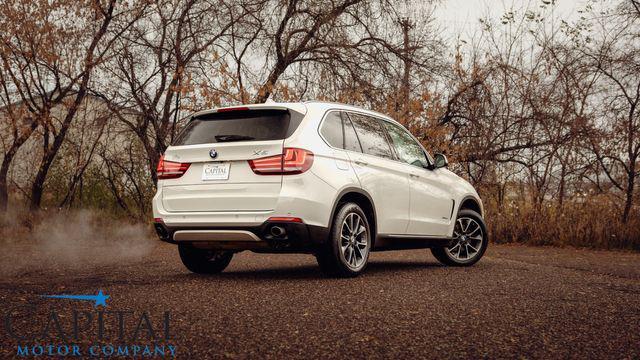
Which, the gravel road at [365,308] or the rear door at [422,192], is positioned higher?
the rear door at [422,192]

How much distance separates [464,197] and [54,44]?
1078 cm

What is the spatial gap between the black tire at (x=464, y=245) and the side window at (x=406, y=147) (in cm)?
101

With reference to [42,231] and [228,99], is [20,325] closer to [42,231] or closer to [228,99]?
[228,99]

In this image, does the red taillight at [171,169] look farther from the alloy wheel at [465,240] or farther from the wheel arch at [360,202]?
the alloy wheel at [465,240]

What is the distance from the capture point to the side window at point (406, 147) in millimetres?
8547

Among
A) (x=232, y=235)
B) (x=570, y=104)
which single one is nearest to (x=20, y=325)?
(x=232, y=235)

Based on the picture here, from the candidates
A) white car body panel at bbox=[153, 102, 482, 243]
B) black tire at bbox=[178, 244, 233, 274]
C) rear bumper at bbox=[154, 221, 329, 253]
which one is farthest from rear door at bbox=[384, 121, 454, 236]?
black tire at bbox=[178, 244, 233, 274]

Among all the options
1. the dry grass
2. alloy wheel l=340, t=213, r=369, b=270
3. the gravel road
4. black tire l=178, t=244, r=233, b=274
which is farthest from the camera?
the dry grass

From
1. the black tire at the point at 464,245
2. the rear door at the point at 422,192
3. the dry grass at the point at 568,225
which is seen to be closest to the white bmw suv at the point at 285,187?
the rear door at the point at 422,192

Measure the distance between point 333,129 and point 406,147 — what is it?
63.5 inches

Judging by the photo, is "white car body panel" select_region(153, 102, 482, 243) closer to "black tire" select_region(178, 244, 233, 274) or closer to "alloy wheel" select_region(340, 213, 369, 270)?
"alloy wheel" select_region(340, 213, 369, 270)

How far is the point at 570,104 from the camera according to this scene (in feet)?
48.1

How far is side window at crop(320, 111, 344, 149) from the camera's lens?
287 inches

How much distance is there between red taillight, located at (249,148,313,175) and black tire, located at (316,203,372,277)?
2.36ft
